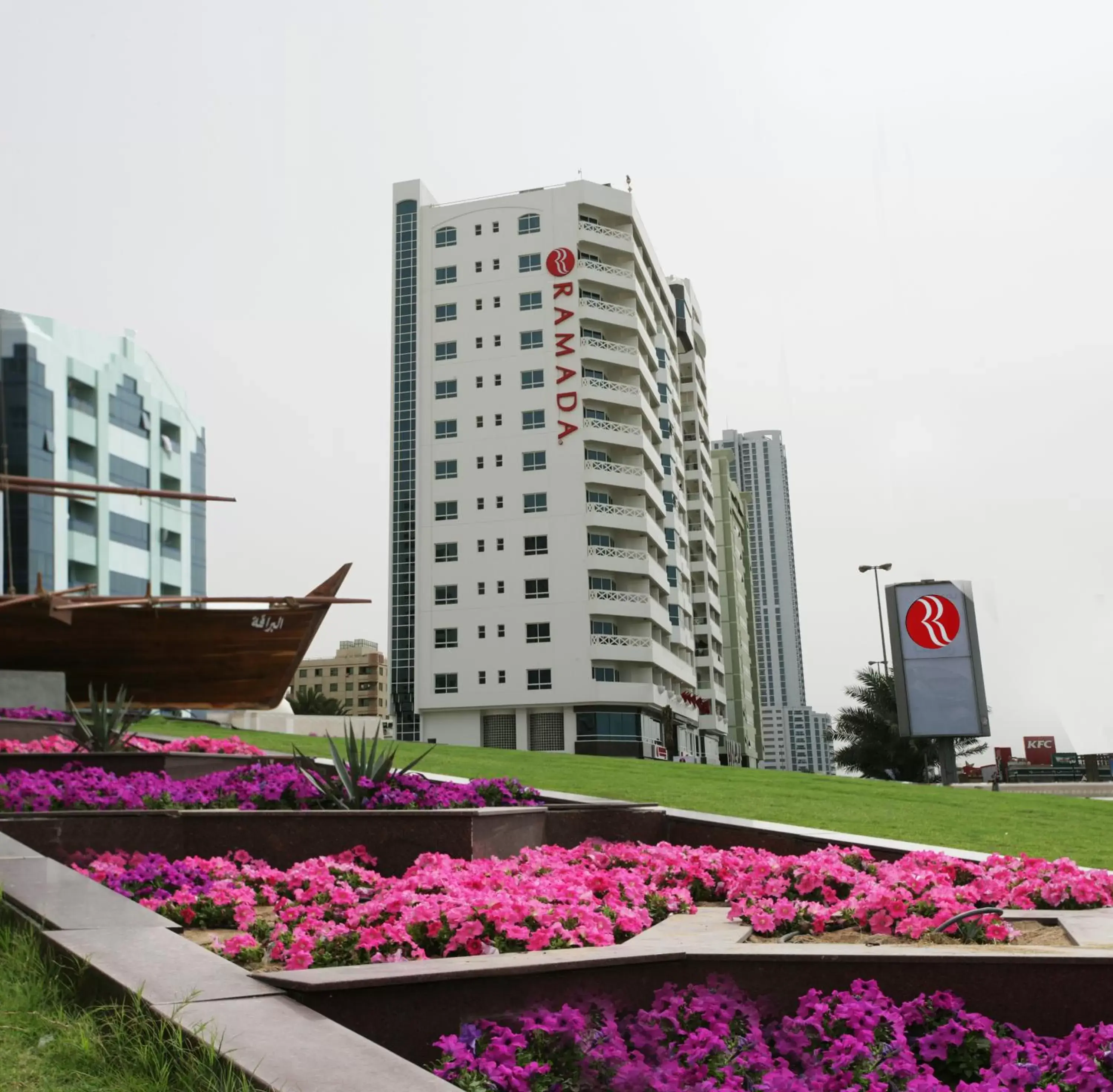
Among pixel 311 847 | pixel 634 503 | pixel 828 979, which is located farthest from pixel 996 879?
pixel 634 503

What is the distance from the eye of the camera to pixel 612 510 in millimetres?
65438

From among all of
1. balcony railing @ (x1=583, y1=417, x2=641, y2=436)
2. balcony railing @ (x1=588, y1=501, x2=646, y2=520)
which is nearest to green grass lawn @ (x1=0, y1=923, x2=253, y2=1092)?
balcony railing @ (x1=588, y1=501, x2=646, y2=520)

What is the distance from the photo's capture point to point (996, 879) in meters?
6.61

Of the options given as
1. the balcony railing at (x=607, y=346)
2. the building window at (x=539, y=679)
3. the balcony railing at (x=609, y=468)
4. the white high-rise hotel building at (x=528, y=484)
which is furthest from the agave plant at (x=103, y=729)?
the balcony railing at (x=607, y=346)

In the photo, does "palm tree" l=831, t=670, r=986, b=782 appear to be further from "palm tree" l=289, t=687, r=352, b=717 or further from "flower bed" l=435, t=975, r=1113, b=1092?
"flower bed" l=435, t=975, r=1113, b=1092

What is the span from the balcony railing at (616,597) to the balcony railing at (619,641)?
1843 millimetres

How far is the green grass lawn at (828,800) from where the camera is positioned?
11.0 metres

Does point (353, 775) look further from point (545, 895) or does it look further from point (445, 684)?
point (445, 684)

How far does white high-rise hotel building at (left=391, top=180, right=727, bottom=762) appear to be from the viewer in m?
63.4

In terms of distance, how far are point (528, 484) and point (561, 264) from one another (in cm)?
1335

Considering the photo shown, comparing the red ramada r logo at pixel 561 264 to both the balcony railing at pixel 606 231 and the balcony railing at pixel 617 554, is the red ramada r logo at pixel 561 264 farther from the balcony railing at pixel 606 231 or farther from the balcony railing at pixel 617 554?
the balcony railing at pixel 617 554

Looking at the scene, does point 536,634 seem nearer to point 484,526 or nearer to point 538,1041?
point 484,526

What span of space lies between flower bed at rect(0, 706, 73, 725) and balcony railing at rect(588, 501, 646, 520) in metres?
47.1

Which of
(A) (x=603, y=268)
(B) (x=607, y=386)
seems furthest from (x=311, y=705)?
(A) (x=603, y=268)
